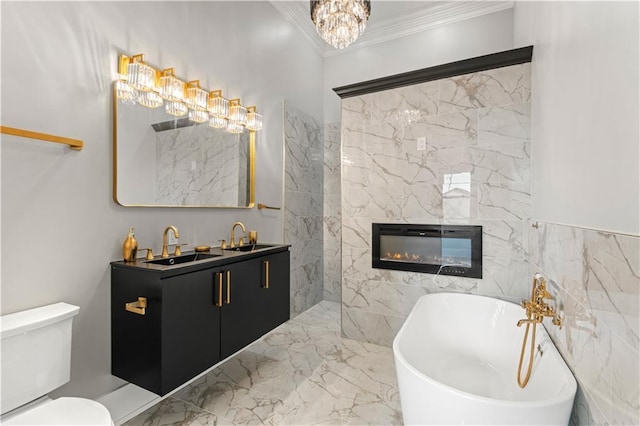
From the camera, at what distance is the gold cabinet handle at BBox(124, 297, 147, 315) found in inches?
64.7

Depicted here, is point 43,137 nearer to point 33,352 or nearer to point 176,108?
point 176,108

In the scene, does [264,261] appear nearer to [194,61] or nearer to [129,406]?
[129,406]

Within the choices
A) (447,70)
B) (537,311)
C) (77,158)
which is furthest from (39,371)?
(447,70)

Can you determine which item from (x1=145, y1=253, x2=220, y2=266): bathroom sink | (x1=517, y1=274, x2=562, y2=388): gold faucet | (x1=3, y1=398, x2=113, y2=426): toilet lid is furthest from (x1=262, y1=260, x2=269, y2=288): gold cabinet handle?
(x1=517, y1=274, x2=562, y2=388): gold faucet

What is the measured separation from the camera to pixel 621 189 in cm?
101

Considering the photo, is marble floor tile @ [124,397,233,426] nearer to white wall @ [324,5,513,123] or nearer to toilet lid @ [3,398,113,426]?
toilet lid @ [3,398,113,426]

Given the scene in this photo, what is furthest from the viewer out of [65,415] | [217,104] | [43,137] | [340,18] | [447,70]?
[447,70]

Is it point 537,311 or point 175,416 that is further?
point 175,416

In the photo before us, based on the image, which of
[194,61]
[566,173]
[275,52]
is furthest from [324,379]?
[275,52]

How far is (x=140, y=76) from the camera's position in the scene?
1.87 meters

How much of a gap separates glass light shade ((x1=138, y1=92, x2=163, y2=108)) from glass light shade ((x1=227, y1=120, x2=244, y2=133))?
2.16 ft

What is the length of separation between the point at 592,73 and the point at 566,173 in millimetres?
498

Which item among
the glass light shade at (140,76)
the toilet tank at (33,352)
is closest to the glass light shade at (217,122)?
the glass light shade at (140,76)

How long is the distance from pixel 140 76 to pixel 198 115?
0.51 metres
